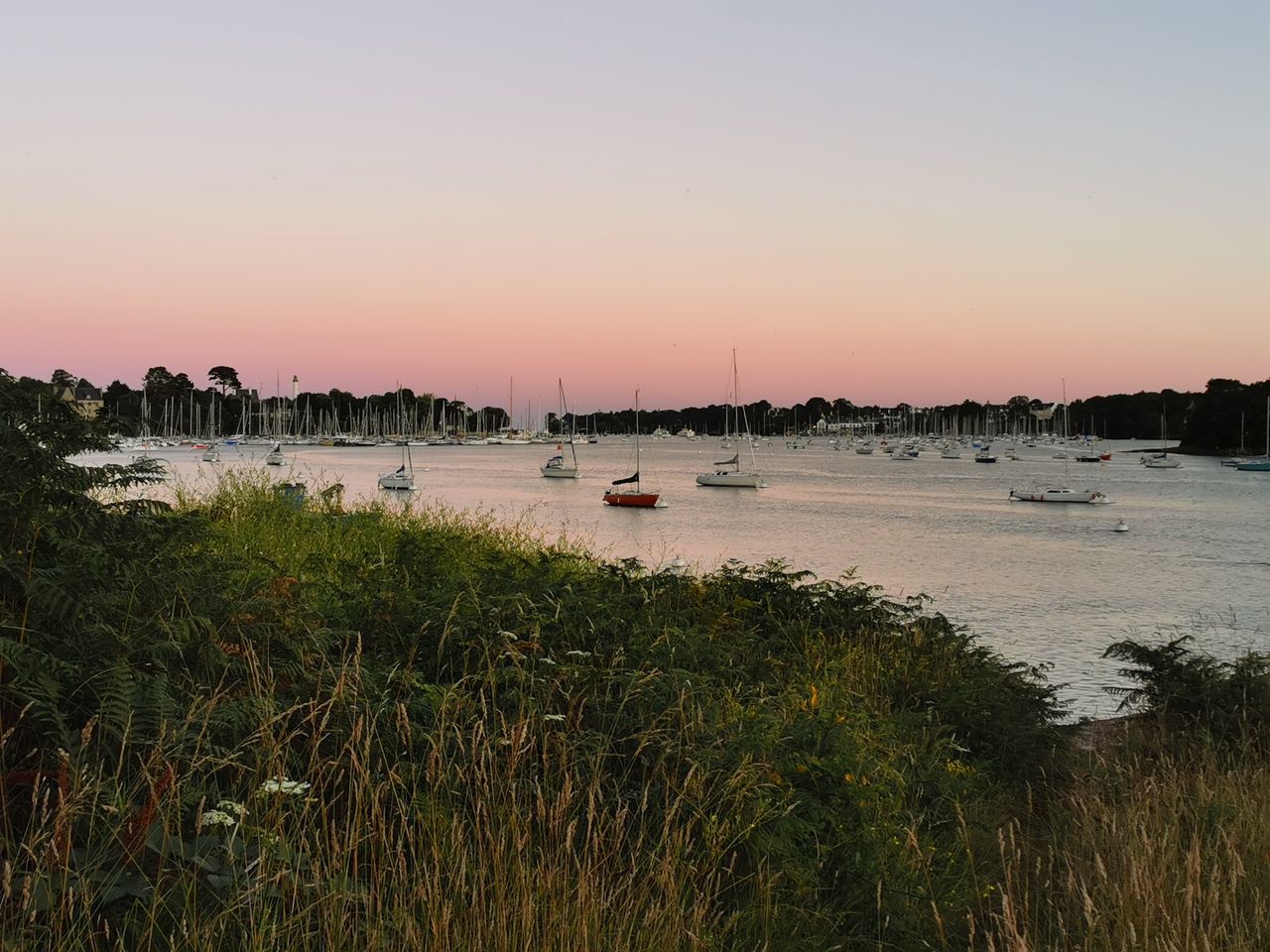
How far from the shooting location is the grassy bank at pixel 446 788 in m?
3.64

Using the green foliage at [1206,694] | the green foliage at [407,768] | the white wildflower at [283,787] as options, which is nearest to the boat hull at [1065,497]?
the green foliage at [1206,694]

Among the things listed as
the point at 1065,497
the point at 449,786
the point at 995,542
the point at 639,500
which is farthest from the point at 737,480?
the point at 449,786

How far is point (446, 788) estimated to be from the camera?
4688mm

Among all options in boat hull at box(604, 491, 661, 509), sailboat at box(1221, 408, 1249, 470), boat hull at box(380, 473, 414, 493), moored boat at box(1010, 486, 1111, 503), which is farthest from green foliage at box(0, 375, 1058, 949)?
sailboat at box(1221, 408, 1249, 470)

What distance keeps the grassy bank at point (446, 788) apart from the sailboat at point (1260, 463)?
156m

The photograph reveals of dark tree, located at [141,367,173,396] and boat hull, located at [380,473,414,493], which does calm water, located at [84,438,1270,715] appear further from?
dark tree, located at [141,367,173,396]

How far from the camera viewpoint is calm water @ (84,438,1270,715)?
2675 cm

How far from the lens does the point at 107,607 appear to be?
4.62 metres

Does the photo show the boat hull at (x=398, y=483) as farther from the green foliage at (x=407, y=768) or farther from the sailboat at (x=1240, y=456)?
the sailboat at (x=1240, y=456)

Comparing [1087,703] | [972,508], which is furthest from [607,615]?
[972,508]

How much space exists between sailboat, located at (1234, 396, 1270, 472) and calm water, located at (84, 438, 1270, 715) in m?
33.5

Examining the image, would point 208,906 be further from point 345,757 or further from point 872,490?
point 872,490

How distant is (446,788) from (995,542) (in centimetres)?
5206

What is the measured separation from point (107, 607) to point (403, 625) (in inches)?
99.3
